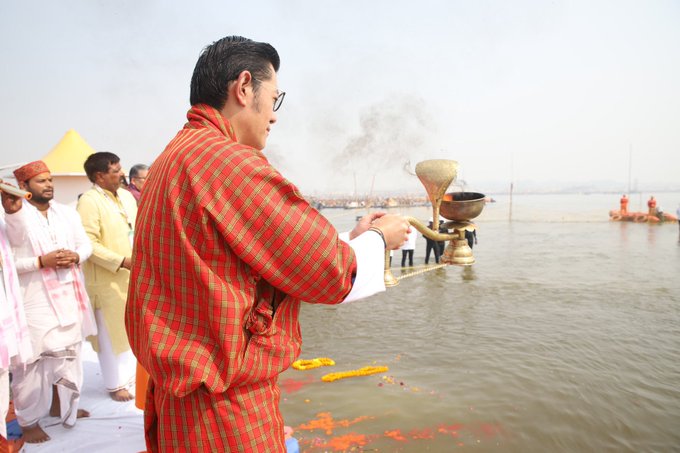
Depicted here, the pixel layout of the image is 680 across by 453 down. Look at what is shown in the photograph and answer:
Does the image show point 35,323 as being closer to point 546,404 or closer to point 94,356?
point 94,356

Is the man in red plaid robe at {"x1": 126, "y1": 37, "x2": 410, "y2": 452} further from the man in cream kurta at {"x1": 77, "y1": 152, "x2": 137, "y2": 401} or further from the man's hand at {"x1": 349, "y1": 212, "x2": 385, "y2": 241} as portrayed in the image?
the man in cream kurta at {"x1": 77, "y1": 152, "x2": 137, "y2": 401}

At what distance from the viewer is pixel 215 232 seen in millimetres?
1206

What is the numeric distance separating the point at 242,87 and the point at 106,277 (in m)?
3.36

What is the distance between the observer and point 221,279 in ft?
4.00

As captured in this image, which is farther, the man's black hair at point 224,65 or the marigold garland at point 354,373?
the marigold garland at point 354,373

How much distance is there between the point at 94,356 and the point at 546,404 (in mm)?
5210

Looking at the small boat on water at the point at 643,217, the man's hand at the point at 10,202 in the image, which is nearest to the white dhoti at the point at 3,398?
the man's hand at the point at 10,202

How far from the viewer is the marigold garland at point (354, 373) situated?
5664mm

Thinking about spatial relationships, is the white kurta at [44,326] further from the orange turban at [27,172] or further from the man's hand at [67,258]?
the orange turban at [27,172]

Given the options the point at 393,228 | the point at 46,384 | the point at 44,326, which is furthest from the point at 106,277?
the point at 393,228

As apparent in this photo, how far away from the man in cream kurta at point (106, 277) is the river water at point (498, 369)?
1.80 meters

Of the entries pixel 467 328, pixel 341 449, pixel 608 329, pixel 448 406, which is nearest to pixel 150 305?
pixel 341 449

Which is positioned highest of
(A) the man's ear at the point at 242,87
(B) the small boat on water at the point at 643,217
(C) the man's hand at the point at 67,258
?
(A) the man's ear at the point at 242,87

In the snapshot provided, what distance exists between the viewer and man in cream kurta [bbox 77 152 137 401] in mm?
4031
